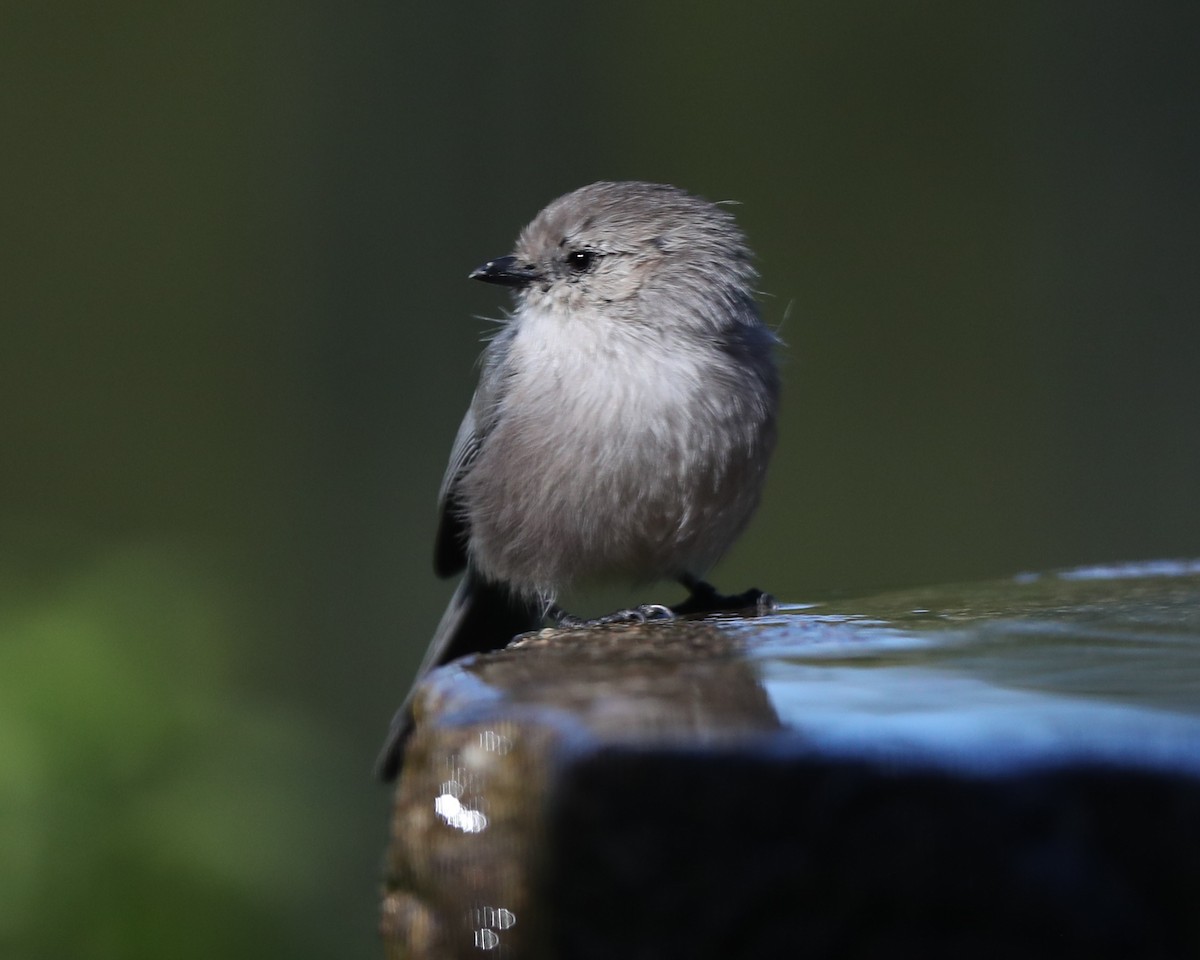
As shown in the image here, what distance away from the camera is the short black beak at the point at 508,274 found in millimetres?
3715

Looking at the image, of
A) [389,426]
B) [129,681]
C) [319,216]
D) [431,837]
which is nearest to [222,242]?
[319,216]

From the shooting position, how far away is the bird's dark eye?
12.0ft

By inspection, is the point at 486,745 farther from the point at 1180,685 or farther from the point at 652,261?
the point at 652,261

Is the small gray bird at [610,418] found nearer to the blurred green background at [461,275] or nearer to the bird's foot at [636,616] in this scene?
the bird's foot at [636,616]

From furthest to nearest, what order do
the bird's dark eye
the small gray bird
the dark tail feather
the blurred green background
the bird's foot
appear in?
the blurred green background, the dark tail feather, the bird's dark eye, the small gray bird, the bird's foot

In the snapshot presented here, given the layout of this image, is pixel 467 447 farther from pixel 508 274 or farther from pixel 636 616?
pixel 636 616

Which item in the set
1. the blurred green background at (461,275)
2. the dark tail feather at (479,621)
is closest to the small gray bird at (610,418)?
the dark tail feather at (479,621)

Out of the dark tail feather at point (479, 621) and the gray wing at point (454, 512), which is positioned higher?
the gray wing at point (454, 512)

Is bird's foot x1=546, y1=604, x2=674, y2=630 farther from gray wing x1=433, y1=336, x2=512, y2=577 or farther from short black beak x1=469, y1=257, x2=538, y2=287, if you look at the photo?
short black beak x1=469, y1=257, x2=538, y2=287

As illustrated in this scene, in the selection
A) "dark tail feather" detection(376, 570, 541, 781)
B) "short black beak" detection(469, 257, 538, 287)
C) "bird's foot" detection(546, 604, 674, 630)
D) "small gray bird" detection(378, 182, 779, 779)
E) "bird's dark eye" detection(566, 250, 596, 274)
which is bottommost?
"dark tail feather" detection(376, 570, 541, 781)

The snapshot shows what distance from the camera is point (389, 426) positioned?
6.20 m

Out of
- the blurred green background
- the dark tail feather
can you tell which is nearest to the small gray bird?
the dark tail feather

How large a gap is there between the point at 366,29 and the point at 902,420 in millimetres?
3017

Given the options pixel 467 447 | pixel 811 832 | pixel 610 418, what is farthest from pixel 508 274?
pixel 811 832
